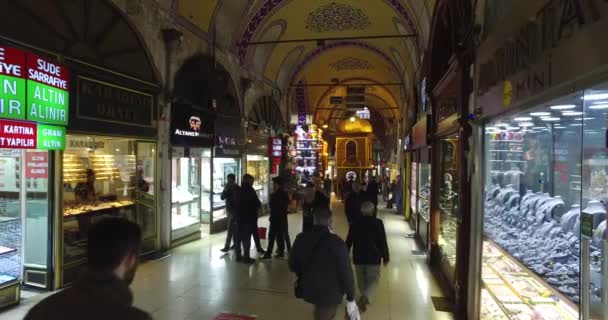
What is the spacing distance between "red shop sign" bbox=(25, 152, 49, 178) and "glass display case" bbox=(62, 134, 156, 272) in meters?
0.42

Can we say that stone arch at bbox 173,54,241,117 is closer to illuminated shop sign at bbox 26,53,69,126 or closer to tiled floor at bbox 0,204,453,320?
illuminated shop sign at bbox 26,53,69,126

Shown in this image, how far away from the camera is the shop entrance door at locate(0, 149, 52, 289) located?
498 centimetres

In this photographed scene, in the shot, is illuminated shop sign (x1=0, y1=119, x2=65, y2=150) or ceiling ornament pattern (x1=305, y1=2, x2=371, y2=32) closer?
illuminated shop sign (x1=0, y1=119, x2=65, y2=150)

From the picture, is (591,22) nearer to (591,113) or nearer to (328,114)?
(591,113)

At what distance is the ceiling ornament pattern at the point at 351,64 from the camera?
17.2m

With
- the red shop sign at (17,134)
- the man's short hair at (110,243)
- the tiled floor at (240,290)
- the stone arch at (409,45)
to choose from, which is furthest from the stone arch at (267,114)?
the man's short hair at (110,243)

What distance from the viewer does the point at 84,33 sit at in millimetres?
5352

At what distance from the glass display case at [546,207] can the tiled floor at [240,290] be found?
4.26 feet

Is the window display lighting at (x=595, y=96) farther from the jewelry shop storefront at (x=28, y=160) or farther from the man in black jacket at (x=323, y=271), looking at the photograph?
the jewelry shop storefront at (x=28, y=160)

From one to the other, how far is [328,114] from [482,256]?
78.3 ft

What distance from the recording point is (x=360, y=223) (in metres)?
4.27

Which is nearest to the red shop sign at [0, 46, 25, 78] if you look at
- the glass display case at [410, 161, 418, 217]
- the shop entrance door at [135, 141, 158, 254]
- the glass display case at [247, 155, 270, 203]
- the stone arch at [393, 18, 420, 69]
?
the shop entrance door at [135, 141, 158, 254]

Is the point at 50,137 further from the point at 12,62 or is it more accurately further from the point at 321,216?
the point at 321,216

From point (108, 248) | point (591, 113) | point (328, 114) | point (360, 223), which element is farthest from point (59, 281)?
point (328, 114)
